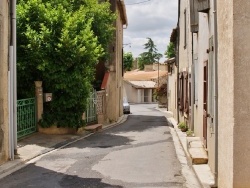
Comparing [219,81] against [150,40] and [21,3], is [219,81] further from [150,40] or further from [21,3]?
[150,40]

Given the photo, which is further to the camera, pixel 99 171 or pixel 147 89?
pixel 147 89

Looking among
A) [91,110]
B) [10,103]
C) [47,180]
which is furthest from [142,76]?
[47,180]

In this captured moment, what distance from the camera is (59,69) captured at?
677 inches

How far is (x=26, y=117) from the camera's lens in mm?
16234

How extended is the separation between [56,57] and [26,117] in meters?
2.68

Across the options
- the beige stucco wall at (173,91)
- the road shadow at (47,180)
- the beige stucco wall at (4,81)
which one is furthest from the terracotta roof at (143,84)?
the road shadow at (47,180)

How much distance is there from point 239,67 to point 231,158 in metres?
1.27

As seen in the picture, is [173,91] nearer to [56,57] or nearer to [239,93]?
[56,57]

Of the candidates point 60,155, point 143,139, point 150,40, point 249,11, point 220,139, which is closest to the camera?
point 249,11

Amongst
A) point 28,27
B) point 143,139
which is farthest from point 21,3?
point 143,139

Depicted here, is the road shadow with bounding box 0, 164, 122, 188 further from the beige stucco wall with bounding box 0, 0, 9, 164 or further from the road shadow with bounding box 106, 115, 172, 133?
the road shadow with bounding box 106, 115, 172, 133

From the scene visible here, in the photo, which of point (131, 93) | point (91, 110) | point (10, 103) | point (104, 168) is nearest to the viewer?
point (104, 168)

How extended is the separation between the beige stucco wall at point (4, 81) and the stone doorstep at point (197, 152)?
4.59 meters

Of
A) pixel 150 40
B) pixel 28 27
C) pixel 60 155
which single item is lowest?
pixel 60 155
